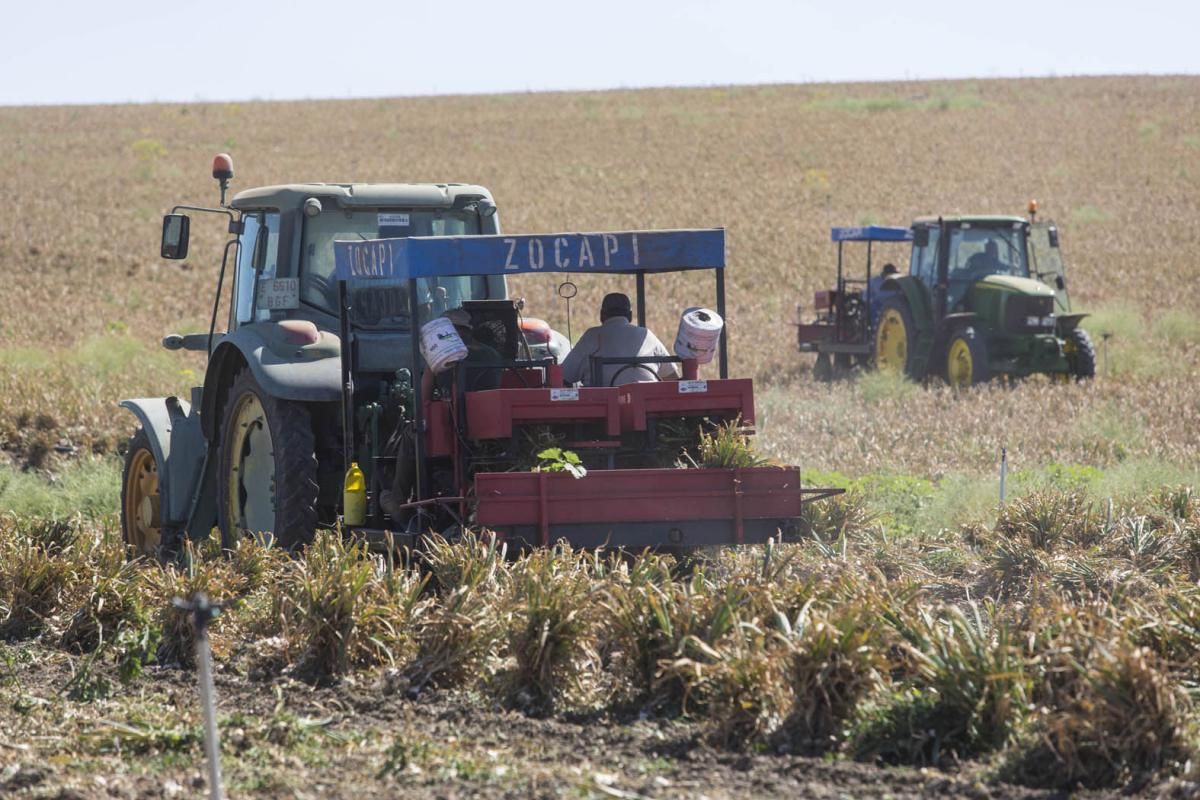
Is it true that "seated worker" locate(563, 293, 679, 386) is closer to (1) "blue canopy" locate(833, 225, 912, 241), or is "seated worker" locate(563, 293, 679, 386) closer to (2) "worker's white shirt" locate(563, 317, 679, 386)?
(2) "worker's white shirt" locate(563, 317, 679, 386)

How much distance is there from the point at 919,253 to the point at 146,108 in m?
49.1

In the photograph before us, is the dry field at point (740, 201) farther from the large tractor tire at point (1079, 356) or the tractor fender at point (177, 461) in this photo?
the tractor fender at point (177, 461)

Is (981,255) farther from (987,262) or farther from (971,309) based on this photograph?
(971,309)

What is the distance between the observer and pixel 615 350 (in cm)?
922

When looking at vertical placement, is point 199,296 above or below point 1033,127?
below

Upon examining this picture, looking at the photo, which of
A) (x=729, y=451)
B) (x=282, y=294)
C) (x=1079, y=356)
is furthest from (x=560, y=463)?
(x=1079, y=356)

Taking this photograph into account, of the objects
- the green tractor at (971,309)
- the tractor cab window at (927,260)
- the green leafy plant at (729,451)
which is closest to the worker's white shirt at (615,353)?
the green leafy plant at (729,451)

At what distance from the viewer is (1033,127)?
5388 centimetres

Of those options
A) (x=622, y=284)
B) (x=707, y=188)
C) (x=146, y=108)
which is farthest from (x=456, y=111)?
(x=622, y=284)

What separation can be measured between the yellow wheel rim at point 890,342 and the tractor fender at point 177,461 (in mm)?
12499

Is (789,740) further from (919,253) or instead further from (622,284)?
(622,284)

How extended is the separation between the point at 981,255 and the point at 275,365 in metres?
13.5

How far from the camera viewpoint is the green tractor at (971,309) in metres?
19.8

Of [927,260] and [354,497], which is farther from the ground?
[927,260]
